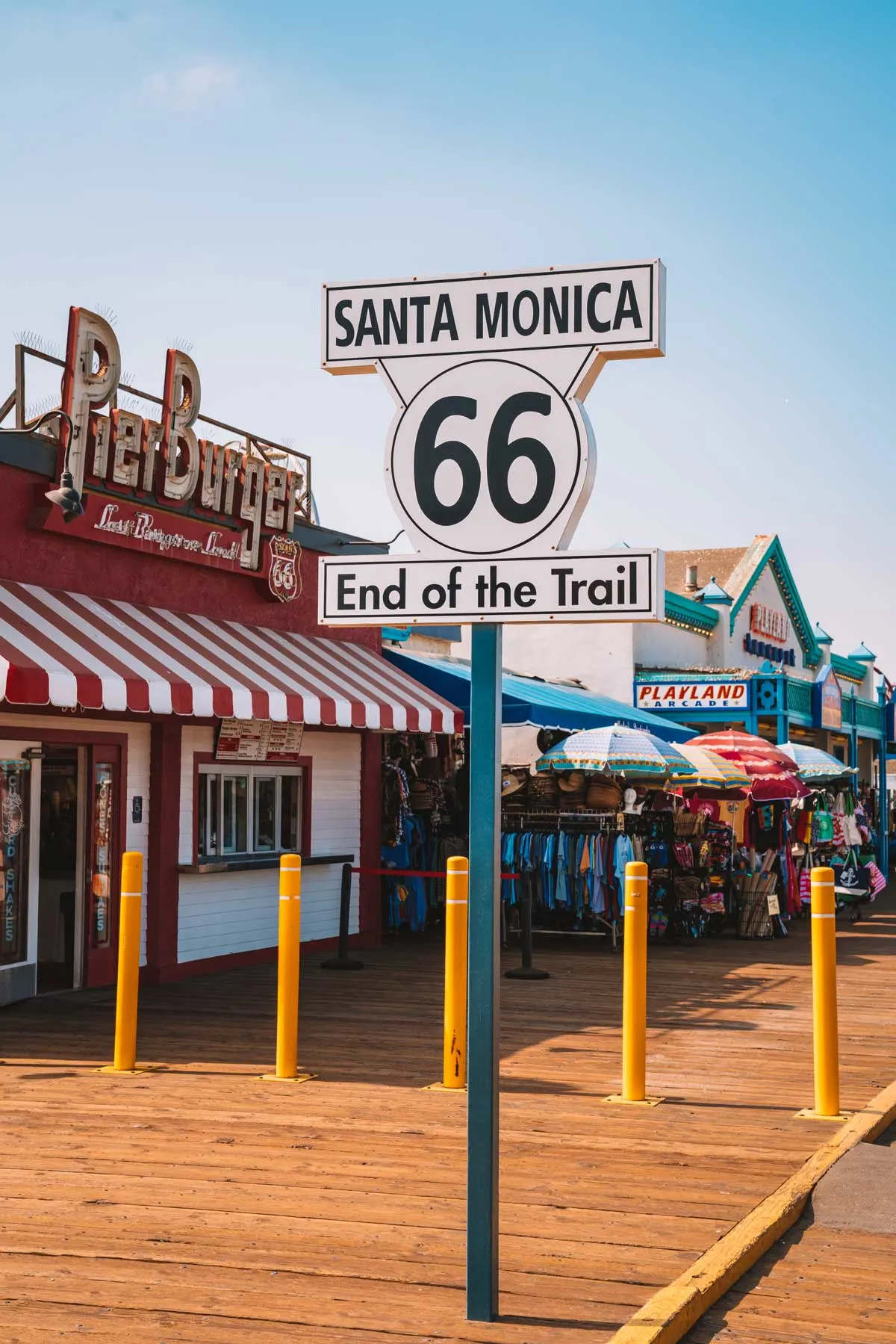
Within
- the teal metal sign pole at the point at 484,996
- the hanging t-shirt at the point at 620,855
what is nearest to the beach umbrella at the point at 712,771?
the hanging t-shirt at the point at 620,855

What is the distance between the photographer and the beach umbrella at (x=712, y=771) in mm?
17406

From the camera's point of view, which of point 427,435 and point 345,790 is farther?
point 345,790

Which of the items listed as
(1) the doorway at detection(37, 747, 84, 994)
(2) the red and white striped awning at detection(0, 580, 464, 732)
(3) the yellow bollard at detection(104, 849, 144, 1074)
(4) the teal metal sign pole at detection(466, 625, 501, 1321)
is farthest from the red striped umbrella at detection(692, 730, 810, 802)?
(4) the teal metal sign pole at detection(466, 625, 501, 1321)

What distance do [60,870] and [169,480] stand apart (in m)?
3.43

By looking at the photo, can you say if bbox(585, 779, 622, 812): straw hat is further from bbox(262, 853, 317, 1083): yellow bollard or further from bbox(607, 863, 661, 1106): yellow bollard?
bbox(607, 863, 661, 1106): yellow bollard

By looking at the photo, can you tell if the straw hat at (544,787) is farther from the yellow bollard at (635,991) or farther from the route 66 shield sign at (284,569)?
the yellow bollard at (635,991)

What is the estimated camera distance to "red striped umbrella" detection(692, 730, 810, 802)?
63.1ft

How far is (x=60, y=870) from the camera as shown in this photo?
498 inches

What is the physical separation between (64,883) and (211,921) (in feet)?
5.46

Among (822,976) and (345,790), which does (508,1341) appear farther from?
(345,790)

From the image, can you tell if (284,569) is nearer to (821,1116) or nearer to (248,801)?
(248,801)

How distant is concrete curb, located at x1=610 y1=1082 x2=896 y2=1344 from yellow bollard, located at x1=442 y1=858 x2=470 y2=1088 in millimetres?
2186

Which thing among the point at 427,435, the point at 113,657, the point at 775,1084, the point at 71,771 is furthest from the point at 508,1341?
the point at 71,771

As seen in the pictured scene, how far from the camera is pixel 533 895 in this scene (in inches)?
650
